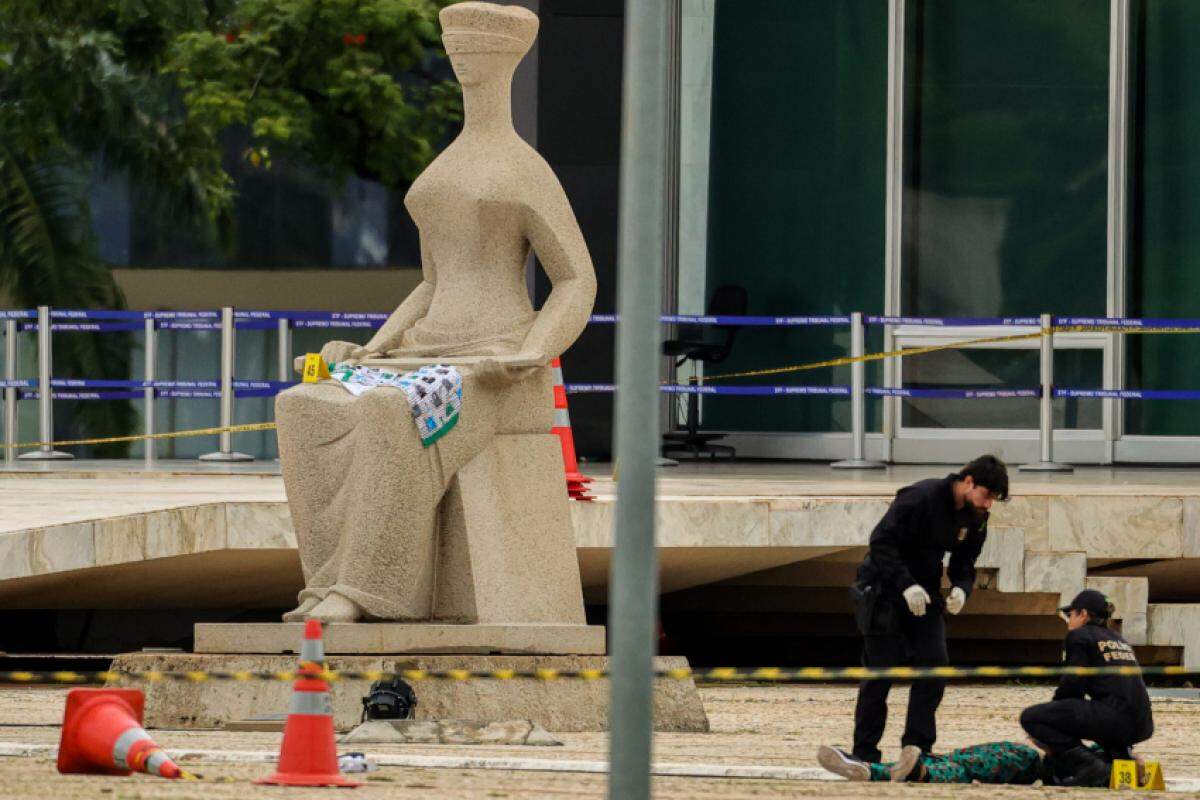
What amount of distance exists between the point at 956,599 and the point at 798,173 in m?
12.2

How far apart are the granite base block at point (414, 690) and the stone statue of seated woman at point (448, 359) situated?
33cm

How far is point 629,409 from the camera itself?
568 cm

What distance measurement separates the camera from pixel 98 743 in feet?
28.4

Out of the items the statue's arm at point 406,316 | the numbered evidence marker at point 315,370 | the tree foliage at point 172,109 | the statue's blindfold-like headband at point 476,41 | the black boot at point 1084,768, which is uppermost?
the tree foliage at point 172,109

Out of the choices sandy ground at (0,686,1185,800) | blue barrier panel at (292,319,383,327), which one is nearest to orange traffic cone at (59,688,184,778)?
sandy ground at (0,686,1185,800)

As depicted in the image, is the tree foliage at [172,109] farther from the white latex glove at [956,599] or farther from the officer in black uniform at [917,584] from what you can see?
the white latex glove at [956,599]

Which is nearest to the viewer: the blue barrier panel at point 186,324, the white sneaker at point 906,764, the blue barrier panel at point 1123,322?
the white sneaker at point 906,764

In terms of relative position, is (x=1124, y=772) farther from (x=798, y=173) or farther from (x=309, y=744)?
(x=798, y=173)

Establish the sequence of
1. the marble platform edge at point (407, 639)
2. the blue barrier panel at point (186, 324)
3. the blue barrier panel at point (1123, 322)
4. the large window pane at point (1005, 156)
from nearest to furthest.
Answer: the marble platform edge at point (407, 639)
the blue barrier panel at point (1123, 322)
the blue barrier panel at point (186, 324)
the large window pane at point (1005, 156)

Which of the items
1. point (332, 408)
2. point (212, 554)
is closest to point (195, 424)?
point (212, 554)

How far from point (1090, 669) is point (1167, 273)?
11.7 m

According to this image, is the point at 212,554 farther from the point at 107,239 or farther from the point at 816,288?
the point at 107,239

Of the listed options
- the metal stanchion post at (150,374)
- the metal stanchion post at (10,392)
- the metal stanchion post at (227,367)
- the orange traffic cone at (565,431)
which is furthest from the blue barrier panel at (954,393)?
the metal stanchion post at (10,392)

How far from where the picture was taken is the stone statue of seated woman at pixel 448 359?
10.8 m
